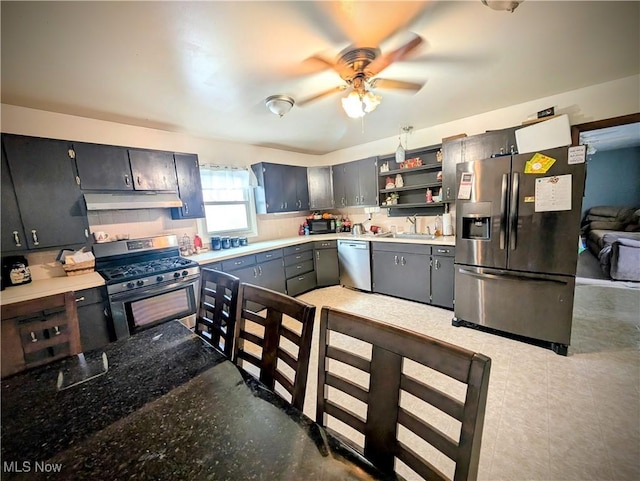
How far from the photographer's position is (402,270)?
3.42 metres

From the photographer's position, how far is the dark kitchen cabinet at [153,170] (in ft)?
8.41

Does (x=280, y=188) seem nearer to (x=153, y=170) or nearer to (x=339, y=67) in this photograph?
(x=153, y=170)

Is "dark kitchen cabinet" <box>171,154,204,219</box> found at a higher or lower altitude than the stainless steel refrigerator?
higher

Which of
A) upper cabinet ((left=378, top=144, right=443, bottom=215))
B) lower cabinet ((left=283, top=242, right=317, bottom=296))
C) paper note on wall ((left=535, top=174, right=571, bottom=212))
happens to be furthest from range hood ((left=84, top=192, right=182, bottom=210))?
paper note on wall ((left=535, top=174, right=571, bottom=212))

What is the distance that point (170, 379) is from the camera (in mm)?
956

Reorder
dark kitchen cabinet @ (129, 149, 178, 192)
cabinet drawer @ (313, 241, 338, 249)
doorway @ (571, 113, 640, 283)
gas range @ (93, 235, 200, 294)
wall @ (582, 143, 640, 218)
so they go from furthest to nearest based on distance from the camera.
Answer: wall @ (582, 143, 640, 218), doorway @ (571, 113, 640, 283), cabinet drawer @ (313, 241, 338, 249), dark kitchen cabinet @ (129, 149, 178, 192), gas range @ (93, 235, 200, 294)

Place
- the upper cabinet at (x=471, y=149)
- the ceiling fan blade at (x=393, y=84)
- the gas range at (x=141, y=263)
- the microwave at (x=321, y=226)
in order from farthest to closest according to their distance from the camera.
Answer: the microwave at (x=321, y=226)
the upper cabinet at (x=471, y=149)
the gas range at (x=141, y=263)
the ceiling fan blade at (x=393, y=84)

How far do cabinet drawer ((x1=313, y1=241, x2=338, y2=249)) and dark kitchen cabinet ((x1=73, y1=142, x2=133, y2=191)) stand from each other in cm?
251

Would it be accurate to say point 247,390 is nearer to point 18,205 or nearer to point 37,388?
point 37,388

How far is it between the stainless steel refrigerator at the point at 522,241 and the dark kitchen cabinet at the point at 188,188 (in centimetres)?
301

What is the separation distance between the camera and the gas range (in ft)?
7.32

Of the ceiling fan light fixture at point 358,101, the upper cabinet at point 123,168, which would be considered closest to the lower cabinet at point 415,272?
the ceiling fan light fixture at point 358,101

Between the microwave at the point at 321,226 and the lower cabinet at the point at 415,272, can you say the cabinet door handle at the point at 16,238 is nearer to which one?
the microwave at the point at 321,226

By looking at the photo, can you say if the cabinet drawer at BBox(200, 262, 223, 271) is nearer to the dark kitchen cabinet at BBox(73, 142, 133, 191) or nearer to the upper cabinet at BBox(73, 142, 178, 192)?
the upper cabinet at BBox(73, 142, 178, 192)
